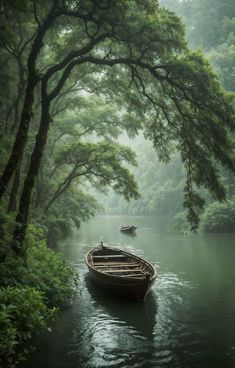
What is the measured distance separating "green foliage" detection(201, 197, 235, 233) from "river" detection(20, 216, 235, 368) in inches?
733

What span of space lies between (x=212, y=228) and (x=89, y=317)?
2975 cm

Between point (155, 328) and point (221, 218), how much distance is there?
29.5 m

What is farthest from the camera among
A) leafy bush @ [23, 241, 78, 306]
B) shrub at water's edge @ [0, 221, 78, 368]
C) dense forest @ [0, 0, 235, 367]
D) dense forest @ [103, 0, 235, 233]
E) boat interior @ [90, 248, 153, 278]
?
dense forest @ [103, 0, 235, 233]

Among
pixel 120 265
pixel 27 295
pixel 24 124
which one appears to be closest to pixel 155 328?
pixel 27 295

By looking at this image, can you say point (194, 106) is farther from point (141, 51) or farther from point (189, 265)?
point (189, 265)

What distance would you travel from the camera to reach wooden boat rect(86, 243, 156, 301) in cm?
1448

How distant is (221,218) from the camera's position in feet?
132

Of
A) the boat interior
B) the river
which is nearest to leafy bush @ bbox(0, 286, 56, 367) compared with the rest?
the river

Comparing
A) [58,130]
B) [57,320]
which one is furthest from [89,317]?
[58,130]

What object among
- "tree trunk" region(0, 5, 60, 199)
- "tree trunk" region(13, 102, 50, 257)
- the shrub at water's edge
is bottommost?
the shrub at water's edge

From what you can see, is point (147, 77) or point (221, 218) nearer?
point (147, 77)

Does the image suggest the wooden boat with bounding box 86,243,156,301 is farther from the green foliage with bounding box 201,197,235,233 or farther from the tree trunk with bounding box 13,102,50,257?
the green foliage with bounding box 201,197,235,233

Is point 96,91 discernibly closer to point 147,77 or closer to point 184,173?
point 147,77

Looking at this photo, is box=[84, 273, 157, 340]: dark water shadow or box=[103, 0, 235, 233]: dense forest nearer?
box=[84, 273, 157, 340]: dark water shadow
